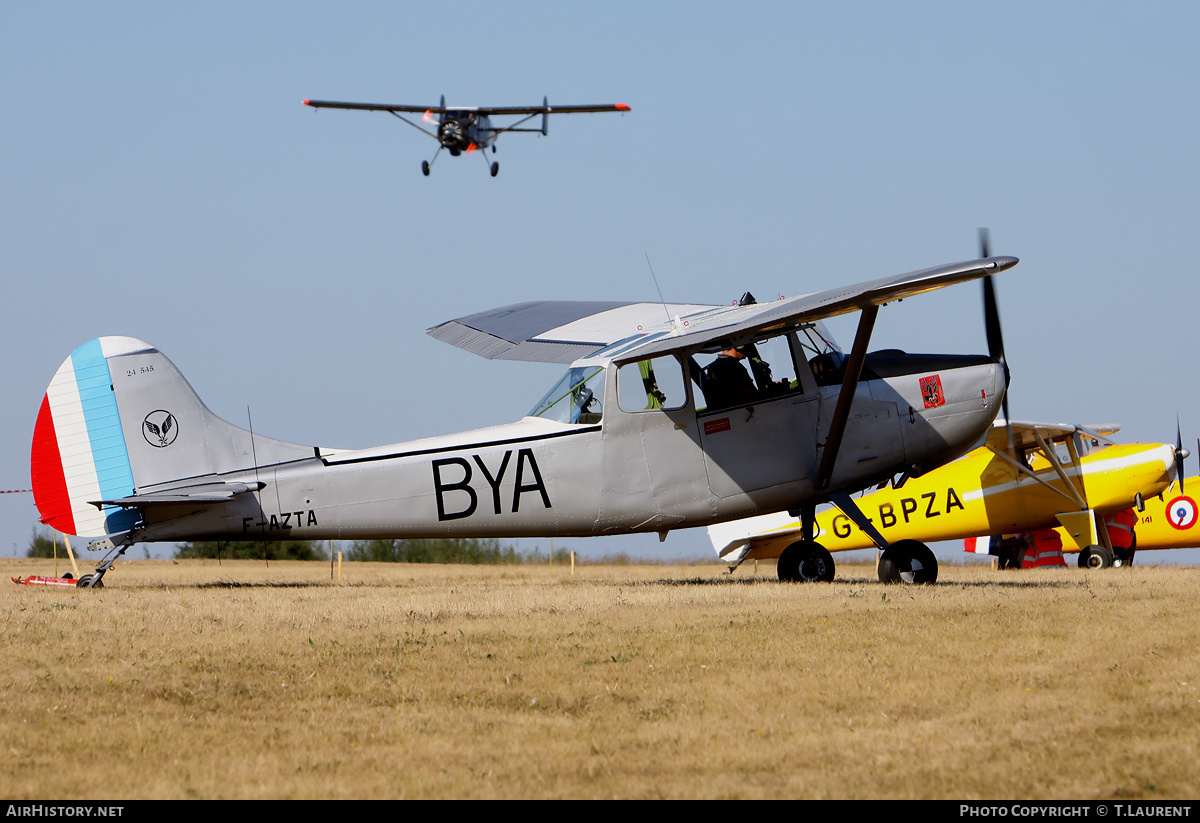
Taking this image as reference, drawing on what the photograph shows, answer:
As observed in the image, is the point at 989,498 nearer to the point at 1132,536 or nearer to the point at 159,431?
the point at 1132,536

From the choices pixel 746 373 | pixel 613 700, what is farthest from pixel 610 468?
pixel 613 700

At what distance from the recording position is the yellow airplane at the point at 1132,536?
24859 mm

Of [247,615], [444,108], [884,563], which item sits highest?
[444,108]

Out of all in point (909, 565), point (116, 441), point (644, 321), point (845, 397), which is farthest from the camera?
point (644, 321)

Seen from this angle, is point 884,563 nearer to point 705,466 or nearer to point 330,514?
point 705,466

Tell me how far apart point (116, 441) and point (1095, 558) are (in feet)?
58.8

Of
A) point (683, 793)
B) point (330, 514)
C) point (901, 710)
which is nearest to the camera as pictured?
point (683, 793)

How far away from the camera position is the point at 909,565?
13.4 m

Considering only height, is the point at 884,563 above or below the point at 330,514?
below

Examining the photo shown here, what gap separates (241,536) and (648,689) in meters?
7.57

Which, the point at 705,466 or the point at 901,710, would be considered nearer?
the point at 901,710

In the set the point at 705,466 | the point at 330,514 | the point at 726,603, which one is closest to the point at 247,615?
the point at 330,514

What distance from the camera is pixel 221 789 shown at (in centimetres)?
518

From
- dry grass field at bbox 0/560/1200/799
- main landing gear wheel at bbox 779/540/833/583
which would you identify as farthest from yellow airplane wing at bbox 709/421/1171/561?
dry grass field at bbox 0/560/1200/799
